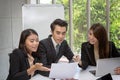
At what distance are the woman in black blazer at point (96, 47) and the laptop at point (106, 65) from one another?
1.31 ft

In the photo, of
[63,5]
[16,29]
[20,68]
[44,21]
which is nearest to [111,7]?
[63,5]

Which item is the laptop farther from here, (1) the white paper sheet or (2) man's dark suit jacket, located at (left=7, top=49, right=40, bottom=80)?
(2) man's dark suit jacket, located at (left=7, top=49, right=40, bottom=80)

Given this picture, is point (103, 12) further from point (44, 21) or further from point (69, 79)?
point (69, 79)

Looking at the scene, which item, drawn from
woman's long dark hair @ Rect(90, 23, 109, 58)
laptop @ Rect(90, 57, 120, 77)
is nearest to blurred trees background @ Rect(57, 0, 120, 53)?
woman's long dark hair @ Rect(90, 23, 109, 58)

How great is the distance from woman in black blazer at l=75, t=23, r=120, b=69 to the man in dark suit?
12.6 inches

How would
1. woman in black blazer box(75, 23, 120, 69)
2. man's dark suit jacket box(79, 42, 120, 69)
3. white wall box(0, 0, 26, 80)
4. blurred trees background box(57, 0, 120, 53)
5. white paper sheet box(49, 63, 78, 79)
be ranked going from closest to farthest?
white paper sheet box(49, 63, 78, 79)
woman in black blazer box(75, 23, 120, 69)
man's dark suit jacket box(79, 42, 120, 69)
white wall box(0, 0, 26, 80)
blurred trees background box(57, 0, 120, 53)

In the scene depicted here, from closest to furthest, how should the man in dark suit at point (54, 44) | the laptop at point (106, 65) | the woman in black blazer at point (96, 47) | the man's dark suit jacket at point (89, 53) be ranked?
the laptop at point (106, 65) → the man in dark suit at point (54, 44) → the woman in black blazer at point (96, 47) → the man's dark suit jacket at point (89, 53)

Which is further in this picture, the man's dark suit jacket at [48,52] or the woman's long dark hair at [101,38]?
the woman's long dark hair at [101,38]

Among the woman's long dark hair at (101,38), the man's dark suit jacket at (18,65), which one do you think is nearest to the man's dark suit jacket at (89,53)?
the woman's long dark hair at (101,38)

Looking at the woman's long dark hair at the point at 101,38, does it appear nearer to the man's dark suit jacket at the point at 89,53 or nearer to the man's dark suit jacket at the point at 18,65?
the man's dark suit jacket at the point at 89,53

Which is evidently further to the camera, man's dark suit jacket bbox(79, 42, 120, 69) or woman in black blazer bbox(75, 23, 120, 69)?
man's dark suit jacket bbox(79, 42, 120, 69)

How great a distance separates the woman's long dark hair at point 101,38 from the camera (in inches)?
111

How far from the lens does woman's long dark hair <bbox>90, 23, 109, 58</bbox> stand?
283cm

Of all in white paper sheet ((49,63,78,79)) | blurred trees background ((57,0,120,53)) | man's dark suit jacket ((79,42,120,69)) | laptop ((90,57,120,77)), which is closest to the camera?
white paper sheet ((49,63,78,79))
